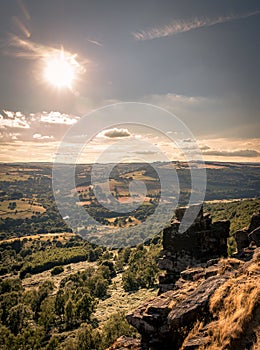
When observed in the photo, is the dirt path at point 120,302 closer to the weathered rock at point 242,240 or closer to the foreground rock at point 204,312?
the weathered rock at point 242,240

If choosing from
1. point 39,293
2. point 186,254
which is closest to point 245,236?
point 186,254

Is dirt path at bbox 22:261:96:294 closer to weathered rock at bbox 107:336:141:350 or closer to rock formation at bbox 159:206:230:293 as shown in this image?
rock formation at bbox 159:206:230:293

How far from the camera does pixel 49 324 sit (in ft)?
229

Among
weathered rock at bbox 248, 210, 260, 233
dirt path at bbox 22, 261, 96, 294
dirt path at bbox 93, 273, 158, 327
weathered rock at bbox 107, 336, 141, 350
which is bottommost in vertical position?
dirt path at bbox 22, 261, 96, 294

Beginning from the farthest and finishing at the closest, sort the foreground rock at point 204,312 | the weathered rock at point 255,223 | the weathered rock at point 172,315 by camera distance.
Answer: the weathered rock at point 255,223 < the weathered rock at point 172,315 < the foreground rock at point 204,312

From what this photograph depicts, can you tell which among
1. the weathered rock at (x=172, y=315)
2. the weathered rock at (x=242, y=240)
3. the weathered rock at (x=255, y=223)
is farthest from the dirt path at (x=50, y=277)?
the weathered rock at (x=172, y=315)

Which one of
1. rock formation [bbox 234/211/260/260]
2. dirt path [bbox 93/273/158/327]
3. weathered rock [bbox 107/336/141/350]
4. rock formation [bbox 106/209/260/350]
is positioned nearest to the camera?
rock formation [bbox 106/209/260/350]

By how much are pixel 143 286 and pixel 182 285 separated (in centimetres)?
7708

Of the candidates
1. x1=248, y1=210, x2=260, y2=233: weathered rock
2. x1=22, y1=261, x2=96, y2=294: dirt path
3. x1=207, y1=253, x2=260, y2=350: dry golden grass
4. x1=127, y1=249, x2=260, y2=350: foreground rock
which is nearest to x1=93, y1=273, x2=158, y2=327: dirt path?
x1=22, y1=261, x2=96, y2=294: dirt path

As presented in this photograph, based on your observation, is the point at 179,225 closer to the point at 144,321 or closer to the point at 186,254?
the point at 186,254

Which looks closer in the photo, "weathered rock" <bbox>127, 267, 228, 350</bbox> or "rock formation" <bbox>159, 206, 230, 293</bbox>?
→ "weathered rock" <bbox>127, 267, 228, 350</bbox>

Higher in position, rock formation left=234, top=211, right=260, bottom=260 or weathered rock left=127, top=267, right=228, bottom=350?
rock formation left=234, top=211, right=260, bottom=260

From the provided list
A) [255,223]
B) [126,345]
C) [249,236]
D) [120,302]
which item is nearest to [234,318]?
[126,345]

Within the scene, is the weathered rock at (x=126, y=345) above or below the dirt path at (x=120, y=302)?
above
